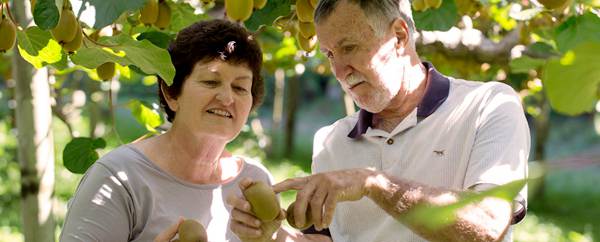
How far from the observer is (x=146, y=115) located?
2650 millimetres

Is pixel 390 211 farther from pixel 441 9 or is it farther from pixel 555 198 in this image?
pixel 555 198

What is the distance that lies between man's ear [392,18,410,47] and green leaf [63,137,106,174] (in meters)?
0.97

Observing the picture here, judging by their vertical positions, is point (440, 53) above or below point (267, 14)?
below

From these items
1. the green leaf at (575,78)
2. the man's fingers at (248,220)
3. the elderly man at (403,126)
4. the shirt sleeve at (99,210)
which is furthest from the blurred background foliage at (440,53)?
the man's fingers at (248,220)

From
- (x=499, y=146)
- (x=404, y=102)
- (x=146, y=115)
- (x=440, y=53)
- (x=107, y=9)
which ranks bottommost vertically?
(x=440, y=53)

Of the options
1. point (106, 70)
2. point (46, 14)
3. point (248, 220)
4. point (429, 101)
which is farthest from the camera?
point (429, 101)

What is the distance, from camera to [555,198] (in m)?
12.5

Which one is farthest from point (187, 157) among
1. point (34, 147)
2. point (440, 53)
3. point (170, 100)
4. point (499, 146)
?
point (440, 53)

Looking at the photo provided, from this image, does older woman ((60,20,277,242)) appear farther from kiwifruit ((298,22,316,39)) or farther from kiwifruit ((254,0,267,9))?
kiwifruit ((254,0,267,9))

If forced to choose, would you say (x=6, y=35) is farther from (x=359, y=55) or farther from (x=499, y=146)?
(x=499, y=146)

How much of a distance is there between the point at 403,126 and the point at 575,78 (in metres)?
1.70

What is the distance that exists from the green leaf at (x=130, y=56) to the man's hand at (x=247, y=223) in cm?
35

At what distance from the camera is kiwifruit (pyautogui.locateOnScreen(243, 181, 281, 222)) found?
177 centimetres

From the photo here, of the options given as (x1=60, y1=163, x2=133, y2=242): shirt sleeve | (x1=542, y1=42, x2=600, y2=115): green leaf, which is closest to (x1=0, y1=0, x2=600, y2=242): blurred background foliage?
(x1=542, y1=42, x2=600, y2=115): green leaf
